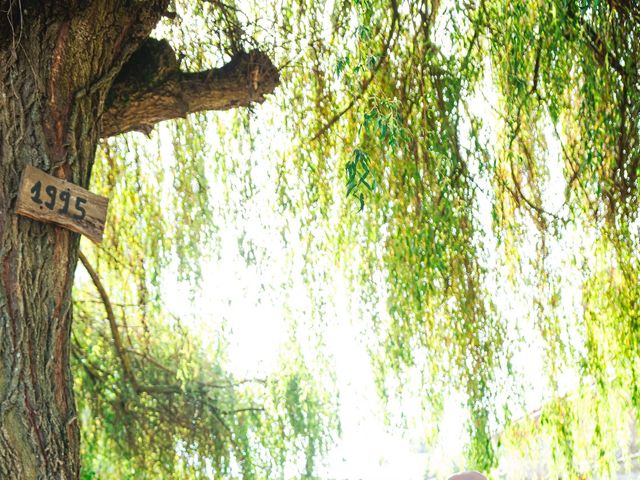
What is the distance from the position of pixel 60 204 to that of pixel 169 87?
3.02 ft

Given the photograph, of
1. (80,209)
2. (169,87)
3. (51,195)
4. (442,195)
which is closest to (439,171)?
(442,195)

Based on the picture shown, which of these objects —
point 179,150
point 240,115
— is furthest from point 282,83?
point 179,150

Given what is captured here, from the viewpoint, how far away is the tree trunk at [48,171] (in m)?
2.82

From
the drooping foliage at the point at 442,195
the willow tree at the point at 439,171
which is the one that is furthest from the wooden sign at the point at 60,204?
the drooping foliage at the point at 442,195

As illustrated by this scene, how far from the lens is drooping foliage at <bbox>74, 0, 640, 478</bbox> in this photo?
4207 mm

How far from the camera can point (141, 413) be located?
570 cm

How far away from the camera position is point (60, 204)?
3020 mm

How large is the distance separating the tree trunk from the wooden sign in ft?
0.15

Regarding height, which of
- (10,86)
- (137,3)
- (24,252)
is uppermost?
(137,3)

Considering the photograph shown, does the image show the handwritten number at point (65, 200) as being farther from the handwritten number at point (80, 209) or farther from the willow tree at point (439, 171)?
the willow tree at point (439, 171)

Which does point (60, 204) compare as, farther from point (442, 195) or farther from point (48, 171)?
point (442, 195)

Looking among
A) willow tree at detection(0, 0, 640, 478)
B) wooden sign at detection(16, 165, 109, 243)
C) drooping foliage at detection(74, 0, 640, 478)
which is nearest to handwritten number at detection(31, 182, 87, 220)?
wooden sign at detection(16, 165, 109, 243)

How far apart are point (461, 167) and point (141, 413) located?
8.43 ft

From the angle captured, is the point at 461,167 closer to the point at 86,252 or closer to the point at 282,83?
the point at 282,83
